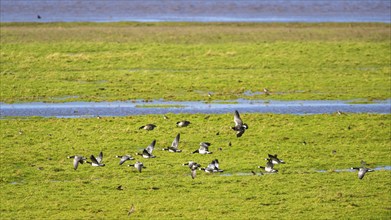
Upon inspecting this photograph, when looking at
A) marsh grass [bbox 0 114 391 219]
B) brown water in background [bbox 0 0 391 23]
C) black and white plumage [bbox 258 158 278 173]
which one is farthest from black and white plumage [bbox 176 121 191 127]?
brown water in background [bbox 0 0 391 23]

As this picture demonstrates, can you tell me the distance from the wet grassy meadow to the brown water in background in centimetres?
1215

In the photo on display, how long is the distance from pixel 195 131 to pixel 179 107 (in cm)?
445

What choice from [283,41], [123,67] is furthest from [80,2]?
[123,67]

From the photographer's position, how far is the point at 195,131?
27.5m

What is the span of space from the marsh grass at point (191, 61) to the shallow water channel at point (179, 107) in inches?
34.6

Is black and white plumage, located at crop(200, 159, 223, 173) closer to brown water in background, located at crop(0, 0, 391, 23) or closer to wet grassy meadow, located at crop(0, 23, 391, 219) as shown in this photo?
wet grassy meadow, located at crop(0, 23, 391, 219)

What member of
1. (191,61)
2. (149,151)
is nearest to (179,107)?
(149,151)

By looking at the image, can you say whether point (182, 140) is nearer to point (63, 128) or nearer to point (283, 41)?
point (63, 128)

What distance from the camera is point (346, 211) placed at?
1997 centimetres

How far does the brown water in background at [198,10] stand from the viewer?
62.0 meters

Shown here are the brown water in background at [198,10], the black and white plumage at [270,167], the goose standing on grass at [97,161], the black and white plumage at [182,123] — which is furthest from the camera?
the brown water in background at [198,10]

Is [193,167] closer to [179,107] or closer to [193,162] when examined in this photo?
[193,162]

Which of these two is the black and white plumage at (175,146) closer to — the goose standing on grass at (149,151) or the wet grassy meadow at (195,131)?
the wet grassy meadow at (195,131)

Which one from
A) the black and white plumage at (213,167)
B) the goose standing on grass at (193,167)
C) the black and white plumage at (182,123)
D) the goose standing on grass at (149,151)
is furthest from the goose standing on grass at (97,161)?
the black and white plumage at (182,123)
